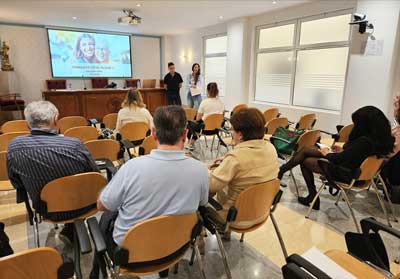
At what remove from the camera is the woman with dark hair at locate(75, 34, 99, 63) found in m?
9.00

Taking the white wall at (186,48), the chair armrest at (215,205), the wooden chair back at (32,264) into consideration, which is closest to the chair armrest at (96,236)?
the wooden chair back at (32,264)

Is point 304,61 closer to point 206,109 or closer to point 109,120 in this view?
point 206,109

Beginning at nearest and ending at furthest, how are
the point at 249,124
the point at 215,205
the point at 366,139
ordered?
the point at 215,205 → the point at 249,124 → the point at 366,139

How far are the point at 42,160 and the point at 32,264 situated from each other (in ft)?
2.92

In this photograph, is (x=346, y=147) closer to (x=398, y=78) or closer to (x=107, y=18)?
(x=398, y=78)

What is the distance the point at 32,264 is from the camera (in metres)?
0.92

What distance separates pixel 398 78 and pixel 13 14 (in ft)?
29.1

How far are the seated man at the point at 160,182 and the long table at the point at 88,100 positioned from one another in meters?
6.40

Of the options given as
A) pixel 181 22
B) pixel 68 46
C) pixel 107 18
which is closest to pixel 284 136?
pixel 181 22

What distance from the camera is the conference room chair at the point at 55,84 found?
28.0 feet

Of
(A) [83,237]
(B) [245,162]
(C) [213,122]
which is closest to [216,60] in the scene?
(C) [213,122]

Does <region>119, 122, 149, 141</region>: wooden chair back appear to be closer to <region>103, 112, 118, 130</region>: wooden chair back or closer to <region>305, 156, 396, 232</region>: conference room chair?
<region>103, 112, 118, 130</region>: wooden chair back

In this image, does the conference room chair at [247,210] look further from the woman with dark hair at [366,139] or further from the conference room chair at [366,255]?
the woman with dark hair at [366,139]

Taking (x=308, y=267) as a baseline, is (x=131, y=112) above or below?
above
